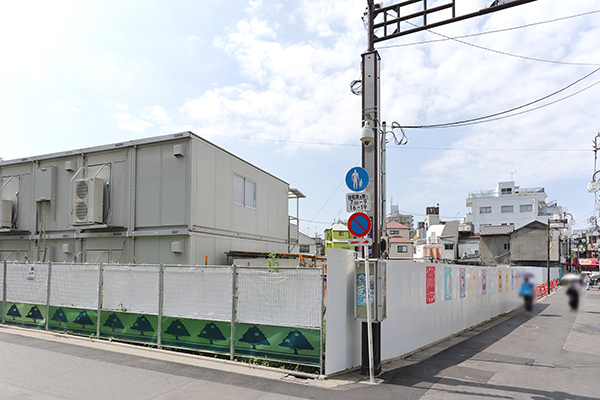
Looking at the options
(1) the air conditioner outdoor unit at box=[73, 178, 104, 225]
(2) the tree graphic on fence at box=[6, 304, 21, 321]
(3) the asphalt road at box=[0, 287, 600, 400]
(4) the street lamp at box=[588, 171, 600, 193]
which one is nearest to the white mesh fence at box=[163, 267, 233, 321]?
(3) the asphalt road at box=[0, 287, 600, 400]

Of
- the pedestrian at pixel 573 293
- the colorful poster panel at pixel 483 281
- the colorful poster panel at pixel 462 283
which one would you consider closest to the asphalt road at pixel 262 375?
the colorful poster panel at pixel 462 283

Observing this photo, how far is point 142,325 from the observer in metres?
10.1

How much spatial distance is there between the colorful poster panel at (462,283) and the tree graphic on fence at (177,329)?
8.80 m

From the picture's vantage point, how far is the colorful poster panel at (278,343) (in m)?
8.02

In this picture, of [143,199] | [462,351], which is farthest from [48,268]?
[462,351]

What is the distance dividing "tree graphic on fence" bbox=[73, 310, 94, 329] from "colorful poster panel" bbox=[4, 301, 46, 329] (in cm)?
154

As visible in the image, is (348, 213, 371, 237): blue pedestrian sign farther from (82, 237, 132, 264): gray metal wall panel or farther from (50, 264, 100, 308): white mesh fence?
(82, 237, 132, 264): gray metal wall panel

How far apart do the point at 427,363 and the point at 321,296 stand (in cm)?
319

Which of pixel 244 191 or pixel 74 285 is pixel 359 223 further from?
pixel 244 191

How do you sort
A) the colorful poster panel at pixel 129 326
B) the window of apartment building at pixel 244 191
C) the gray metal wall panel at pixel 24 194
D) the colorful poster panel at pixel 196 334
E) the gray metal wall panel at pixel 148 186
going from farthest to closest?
1. the gray metal wall panel at pixel 24 194
2. the window of apartment building at pixel 244 191
3. the gray metal wall panel at pixel 148 186
4. the colorful poster panel at pixel 129 326
5. the colorful poster panel at pixel 196 334

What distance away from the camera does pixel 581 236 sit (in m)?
2.03

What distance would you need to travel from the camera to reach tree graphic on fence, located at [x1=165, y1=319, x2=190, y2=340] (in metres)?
9.51

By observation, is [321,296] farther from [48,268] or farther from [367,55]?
[48,268]

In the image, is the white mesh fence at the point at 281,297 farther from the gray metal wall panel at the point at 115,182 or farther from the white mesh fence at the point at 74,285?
the gray metal wall panel at the point at 115,182
